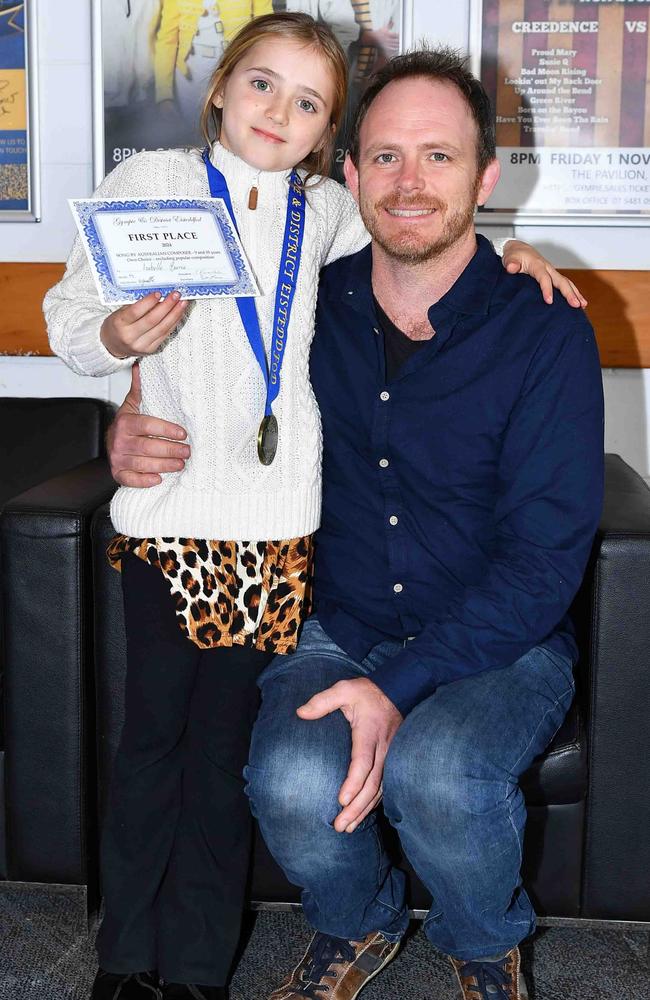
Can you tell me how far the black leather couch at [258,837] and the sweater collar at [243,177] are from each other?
0.63 meters

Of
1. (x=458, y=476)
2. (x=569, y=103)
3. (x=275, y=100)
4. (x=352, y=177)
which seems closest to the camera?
(x=275, y=100)

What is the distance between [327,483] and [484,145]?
658mm

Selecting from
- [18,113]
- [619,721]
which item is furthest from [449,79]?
[18,113]

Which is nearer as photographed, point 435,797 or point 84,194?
point 435,797

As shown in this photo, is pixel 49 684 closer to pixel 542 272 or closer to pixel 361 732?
pixel 361 732

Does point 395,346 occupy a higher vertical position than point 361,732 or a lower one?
higher

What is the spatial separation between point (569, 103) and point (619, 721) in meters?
1.57

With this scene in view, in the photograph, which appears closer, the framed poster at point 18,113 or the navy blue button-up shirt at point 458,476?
the navy blue button-up shirt at point 458,476

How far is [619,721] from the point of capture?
1.96 metres

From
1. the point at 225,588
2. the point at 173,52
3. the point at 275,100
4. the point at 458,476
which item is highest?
the point at 173,52

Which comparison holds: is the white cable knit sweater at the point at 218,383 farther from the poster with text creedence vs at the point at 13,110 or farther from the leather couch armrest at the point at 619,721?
the poster with text creedence vs at the point at 13,110

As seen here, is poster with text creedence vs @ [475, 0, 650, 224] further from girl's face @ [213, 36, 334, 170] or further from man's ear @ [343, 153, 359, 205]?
girl's face @ [213, 36, 334, 170]

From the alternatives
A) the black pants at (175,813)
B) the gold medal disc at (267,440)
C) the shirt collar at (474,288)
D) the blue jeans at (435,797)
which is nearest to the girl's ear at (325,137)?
the shirt collar at (474,288)

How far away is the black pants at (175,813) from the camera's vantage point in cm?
179
